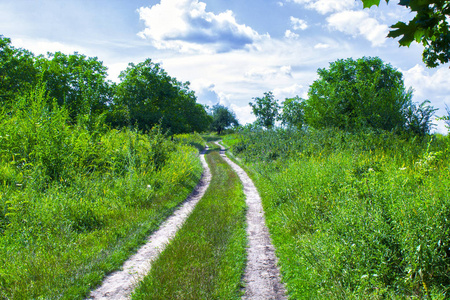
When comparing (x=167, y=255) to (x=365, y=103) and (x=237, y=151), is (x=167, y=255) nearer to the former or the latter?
(x=365, y=103)

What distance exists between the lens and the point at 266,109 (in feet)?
152

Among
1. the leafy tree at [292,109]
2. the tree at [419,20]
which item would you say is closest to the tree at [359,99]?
the leafy tree at [292,109]

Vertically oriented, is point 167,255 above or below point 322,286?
below

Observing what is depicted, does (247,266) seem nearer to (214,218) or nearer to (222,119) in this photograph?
(214,218)

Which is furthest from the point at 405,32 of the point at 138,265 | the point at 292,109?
the point at 292,109

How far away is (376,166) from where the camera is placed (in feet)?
24.4

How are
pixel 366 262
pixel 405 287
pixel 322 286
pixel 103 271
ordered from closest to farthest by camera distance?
pixel 405 287 → pixel 366 262 → pixel 322 286 → pixel 103 271

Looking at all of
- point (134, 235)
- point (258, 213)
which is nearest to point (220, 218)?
point (258, 213)

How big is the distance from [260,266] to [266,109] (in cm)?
4193

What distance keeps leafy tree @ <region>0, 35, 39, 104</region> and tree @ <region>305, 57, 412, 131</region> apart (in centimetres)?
2518

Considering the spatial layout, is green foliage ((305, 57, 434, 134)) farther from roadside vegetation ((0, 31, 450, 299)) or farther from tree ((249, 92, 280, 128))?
tree ((249, 92, 280, 128))

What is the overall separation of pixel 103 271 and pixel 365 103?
18.1 meters

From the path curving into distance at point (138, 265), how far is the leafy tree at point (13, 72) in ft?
76.6

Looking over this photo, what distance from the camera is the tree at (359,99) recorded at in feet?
57.7
